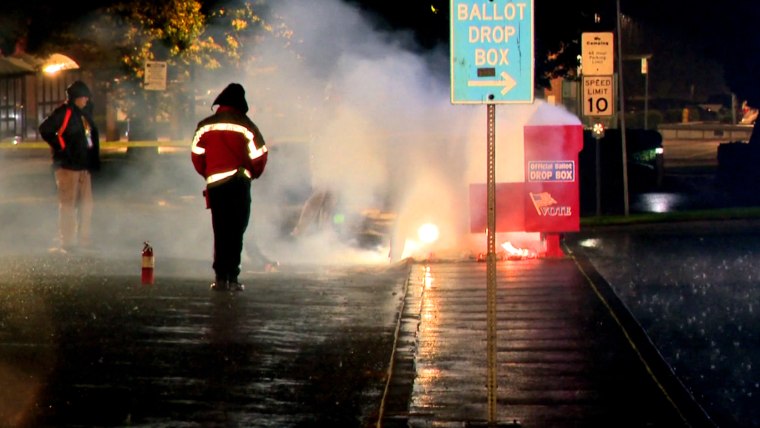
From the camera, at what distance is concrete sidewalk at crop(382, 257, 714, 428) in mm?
6805

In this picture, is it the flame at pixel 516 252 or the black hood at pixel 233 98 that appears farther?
the flame at pixel 516 252

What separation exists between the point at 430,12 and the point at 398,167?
7654 millimetres

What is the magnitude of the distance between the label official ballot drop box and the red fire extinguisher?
3679mm

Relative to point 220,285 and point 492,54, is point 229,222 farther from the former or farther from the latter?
point 492,54

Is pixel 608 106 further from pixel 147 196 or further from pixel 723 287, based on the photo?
pixel 147 196

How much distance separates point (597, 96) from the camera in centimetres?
1828

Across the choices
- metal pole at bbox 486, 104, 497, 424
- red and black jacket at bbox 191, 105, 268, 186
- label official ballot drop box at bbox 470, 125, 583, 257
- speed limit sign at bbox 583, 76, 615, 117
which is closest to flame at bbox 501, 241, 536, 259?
label official ballot drop box at bbox 470, 125, 583, 257

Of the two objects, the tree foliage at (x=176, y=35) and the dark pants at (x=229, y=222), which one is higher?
the tree foliage at (x=176, y=35)

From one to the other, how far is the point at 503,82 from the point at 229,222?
4.84 meters

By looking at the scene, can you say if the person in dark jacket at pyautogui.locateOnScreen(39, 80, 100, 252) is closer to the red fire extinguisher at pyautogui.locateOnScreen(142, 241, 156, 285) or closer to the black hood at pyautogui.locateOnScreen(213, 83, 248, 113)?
the red fire extinguisher at pyautogui.locateOnScreen(142, 241, 156, 285)

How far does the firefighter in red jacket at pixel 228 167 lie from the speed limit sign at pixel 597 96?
8.55 meters

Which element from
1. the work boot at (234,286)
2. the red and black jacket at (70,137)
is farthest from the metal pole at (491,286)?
the red and black jacket at (70,137)

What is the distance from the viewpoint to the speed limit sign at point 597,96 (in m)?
18.2

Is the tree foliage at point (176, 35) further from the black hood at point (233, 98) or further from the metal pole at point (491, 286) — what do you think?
the metal pole at point (491, 286)
